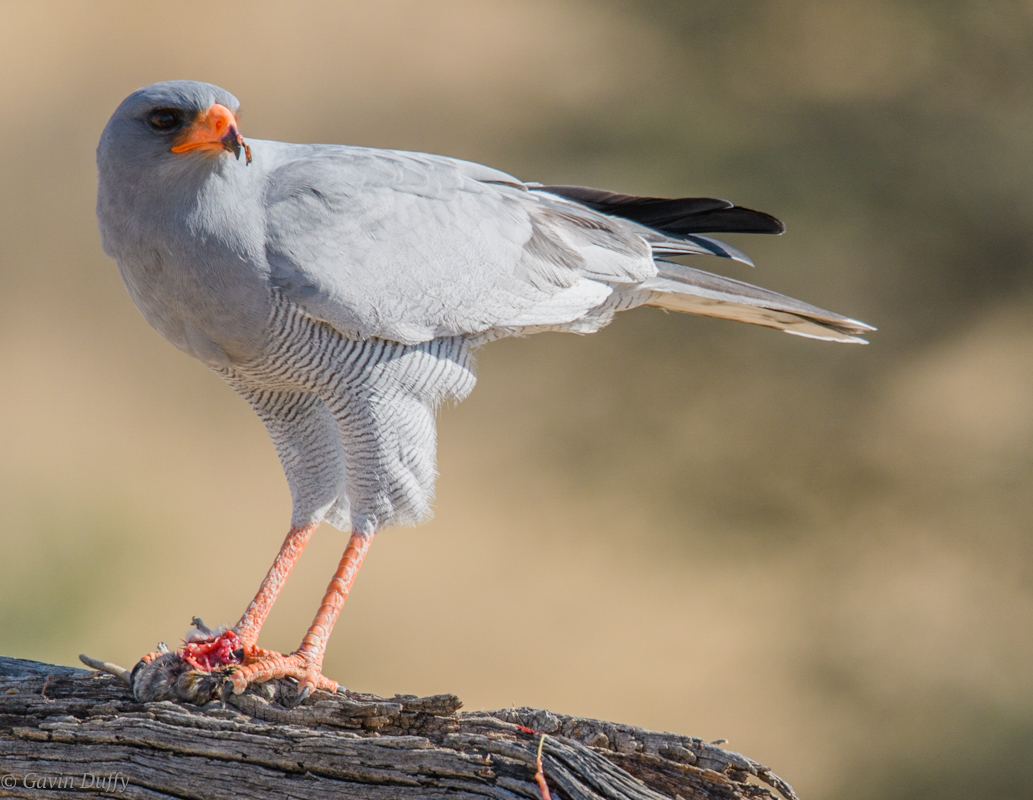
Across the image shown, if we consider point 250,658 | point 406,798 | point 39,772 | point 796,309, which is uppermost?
point 796,309

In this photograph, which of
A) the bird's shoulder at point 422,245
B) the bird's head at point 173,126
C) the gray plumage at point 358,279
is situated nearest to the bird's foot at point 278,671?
the gray plumage at point 358,279

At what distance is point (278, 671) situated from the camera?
8.30 ft

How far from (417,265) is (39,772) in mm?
1637

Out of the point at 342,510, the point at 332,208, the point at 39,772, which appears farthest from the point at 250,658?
the point at 332,208

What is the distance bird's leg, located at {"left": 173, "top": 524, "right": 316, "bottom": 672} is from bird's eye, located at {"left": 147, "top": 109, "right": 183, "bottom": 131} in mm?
1360

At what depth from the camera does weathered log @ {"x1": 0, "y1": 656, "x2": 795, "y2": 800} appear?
2184 mm

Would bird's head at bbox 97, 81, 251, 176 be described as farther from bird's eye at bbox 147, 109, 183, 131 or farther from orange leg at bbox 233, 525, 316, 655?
orange leg at bbox 233, 525, 316, 655

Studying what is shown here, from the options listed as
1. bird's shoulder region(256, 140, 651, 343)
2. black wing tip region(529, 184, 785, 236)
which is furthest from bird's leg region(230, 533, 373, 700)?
black wing tip region(529, 184, 785, 236)

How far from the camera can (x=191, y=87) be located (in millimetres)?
2361

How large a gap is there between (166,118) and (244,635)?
4.97 ft

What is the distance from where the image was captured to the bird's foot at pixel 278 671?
248cm

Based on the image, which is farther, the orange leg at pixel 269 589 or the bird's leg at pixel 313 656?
the orange leg at pixel 269 589

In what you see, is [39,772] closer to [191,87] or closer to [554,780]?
[554,780]
